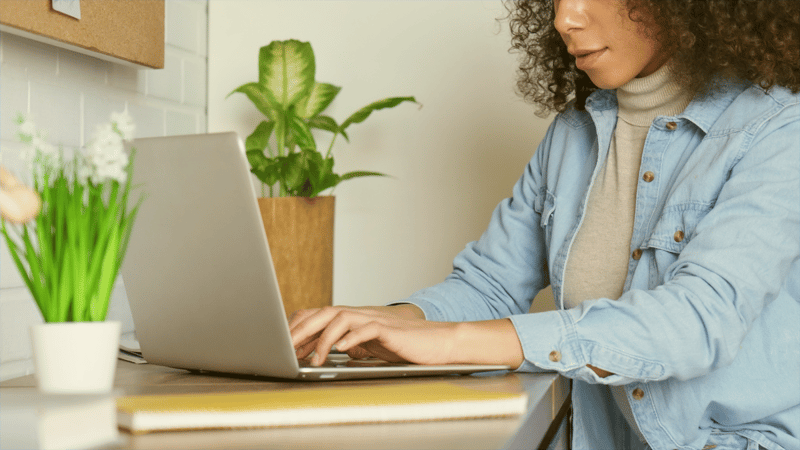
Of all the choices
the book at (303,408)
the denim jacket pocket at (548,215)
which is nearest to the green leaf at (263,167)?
the denim jacket pocket at (548,215)

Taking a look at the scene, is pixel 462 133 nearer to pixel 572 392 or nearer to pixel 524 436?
pixel 572 392

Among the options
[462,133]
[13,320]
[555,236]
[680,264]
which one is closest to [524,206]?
[555,236]

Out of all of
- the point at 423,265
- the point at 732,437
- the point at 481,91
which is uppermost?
the point at 481,91

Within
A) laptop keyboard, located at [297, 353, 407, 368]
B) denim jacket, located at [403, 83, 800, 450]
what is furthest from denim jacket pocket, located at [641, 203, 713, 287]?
laptop keyboard, located at [297, 353, 407, 368]

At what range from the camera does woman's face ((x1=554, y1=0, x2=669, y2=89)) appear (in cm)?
111

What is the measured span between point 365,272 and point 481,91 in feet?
1.89

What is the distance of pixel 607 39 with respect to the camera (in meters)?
1.12

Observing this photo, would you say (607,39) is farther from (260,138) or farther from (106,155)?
(260,138)

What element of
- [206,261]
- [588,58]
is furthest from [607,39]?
[206,261]

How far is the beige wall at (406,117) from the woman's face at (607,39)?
0.75 metres

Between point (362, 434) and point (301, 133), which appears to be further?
point (301, 133)

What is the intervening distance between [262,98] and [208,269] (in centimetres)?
124

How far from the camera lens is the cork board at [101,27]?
50.2 inches

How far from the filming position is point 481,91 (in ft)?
6.26
